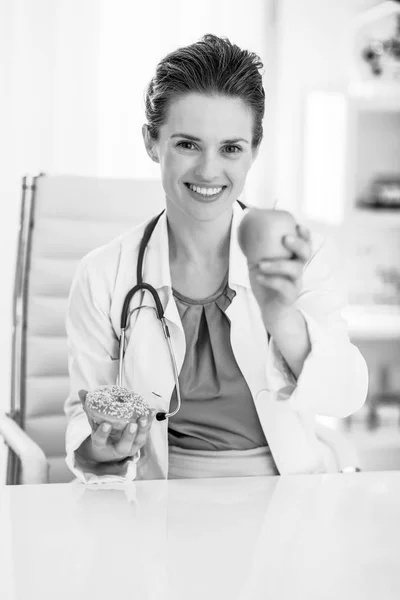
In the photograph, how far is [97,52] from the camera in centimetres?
271

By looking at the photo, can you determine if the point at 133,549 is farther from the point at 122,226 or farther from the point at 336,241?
the point at 336,241

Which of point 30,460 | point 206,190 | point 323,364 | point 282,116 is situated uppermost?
point 282,116

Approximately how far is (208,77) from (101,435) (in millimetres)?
610

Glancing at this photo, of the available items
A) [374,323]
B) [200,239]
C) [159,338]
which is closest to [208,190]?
[200,239]

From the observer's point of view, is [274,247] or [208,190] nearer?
[274,247]

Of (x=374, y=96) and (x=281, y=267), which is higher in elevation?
(x=374, y=96)

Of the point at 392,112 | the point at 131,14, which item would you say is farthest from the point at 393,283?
the point at 131,14

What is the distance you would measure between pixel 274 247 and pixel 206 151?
41cm

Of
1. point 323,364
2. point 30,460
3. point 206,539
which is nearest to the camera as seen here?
point 206,539

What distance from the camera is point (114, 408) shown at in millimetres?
1021

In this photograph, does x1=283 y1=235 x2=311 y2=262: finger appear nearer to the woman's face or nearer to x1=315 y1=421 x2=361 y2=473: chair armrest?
the woman's face

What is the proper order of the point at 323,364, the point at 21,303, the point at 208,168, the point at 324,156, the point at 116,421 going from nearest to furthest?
the point at 116,421
the point at 323,364
the point at 208,168
the point at 21,303
the point at 324,156

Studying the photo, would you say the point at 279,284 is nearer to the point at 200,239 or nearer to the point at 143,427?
the point at 143,427

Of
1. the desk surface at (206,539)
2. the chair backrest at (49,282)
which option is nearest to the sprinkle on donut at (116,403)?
the desk surface at (206,539)
